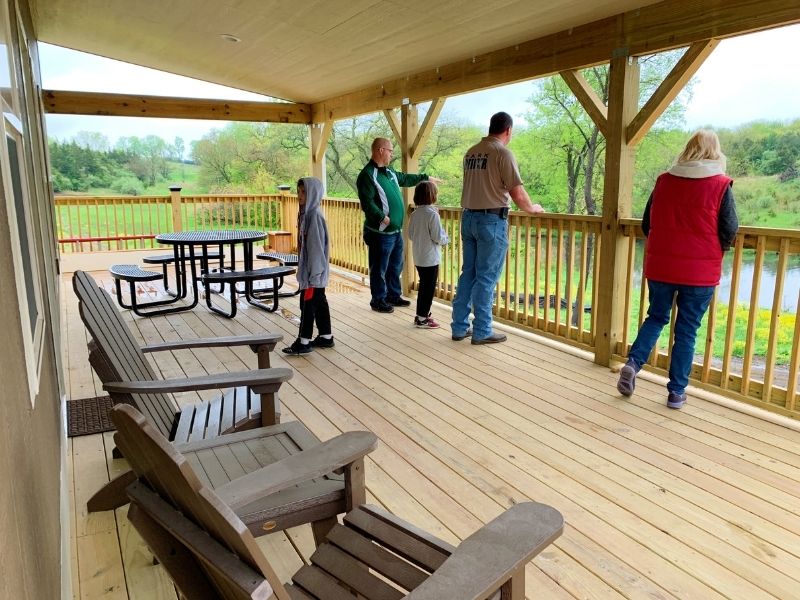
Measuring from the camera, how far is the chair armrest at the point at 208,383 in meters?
2.14

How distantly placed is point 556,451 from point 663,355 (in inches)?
60.0

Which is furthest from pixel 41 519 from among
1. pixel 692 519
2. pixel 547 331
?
pixel 547 331

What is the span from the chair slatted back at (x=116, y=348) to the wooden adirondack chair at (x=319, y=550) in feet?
3.22

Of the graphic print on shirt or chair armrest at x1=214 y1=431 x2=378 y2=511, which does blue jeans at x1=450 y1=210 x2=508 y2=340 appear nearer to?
the graphic print on shirt

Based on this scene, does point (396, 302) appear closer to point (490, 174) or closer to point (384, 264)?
point (384, 264)

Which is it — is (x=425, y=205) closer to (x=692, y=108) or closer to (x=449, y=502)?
(x=449, y=502)

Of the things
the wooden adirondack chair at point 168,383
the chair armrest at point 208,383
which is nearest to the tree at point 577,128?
the wooden adirondack chair at point 168,383

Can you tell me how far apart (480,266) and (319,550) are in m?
3.50

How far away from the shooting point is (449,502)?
2.54 m

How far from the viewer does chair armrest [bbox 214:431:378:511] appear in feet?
4.68

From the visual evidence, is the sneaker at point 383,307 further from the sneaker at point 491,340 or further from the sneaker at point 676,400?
the sneaker at point 676,400

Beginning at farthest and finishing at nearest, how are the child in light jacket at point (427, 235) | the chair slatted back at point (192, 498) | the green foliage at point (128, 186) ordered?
1. the green foliage at point (128, 186)
2. the child in light jacket at point (427, 235)
3. the chair slatted back at point (192, 498)

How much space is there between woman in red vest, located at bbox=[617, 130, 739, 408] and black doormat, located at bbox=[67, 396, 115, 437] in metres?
3.07

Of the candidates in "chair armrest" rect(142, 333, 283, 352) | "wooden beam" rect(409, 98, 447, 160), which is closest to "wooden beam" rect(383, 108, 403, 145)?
"wooden beam" rect(409, 98, 447, 160)
